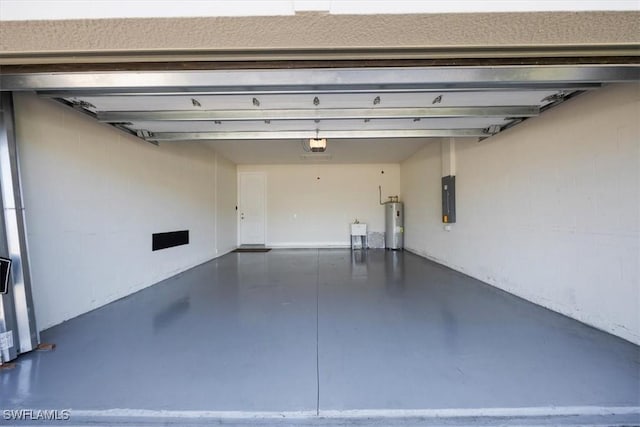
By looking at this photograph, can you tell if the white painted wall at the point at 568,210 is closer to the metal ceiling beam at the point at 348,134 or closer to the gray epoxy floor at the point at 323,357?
the gray epoxy floor at the point at 323,357

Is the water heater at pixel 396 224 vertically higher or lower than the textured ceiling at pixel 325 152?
lower

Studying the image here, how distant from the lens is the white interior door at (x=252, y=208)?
771cm

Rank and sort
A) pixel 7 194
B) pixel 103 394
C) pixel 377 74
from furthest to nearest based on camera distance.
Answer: pixel 7 194, pixel 377 74, pixel 103 394

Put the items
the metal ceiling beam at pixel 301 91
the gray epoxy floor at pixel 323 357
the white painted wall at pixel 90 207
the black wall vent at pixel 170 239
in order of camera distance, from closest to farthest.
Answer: the gray epoxy floor at pixel 323 357 < the metal ceiling beam at pixel 301 91 < the white painted wall at pixel 90 207 < the black wall vent at pixel 170 239

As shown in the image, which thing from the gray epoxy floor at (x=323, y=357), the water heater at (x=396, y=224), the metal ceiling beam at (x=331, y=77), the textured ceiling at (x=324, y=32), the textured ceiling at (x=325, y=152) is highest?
the textured ceiling at (x=325, y=152)

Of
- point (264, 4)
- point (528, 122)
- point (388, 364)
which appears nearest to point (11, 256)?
point (264, 4)

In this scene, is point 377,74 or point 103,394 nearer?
point 103,394

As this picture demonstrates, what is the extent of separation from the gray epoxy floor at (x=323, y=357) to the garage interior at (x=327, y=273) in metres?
0.02

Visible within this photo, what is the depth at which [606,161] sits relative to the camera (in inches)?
90.5

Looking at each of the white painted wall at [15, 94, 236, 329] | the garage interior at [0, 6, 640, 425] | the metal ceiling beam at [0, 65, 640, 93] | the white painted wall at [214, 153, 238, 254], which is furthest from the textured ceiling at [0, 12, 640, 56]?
the white painted wall at [214, 153, 238, 254]

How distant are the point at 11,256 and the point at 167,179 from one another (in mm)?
2479

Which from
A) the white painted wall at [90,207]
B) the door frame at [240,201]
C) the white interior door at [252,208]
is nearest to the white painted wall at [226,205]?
the door frame at [240,201]

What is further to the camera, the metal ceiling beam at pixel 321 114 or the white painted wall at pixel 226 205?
the white painted wall at pixel 226 205

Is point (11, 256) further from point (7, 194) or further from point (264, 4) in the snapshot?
point (264, 4)
